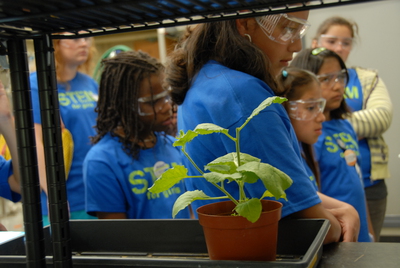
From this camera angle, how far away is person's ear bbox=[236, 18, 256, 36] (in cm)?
108

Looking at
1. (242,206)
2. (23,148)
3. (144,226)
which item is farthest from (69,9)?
(144,226)

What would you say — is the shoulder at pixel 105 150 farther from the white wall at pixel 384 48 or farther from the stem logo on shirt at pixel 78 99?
the white wall at pixel 384 48

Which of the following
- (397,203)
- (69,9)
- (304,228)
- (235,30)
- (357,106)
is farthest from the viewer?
(397,203)

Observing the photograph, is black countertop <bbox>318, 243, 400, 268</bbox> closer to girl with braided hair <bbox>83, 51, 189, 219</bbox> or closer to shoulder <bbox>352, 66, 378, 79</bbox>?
girl with braided hair <bbox>83, 51, 189, 219</bbox>

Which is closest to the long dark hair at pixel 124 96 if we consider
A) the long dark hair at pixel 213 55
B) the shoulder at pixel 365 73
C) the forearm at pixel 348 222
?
the long dark hair at pixel 213 55

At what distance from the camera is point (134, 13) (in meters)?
0.65

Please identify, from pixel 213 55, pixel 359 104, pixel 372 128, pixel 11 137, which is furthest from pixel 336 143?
pixel 11 137

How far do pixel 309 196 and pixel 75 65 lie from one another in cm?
185

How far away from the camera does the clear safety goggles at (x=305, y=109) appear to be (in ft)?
5.93

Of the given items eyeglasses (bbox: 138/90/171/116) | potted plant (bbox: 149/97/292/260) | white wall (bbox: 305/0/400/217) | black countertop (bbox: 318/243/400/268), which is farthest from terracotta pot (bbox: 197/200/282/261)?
white wall (bbox: 305/0/400/217)

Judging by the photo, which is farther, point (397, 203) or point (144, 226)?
point (397, 203)

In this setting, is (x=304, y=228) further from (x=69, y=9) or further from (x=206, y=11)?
(x=69, y=9)

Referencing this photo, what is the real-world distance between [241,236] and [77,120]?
5.78 ft

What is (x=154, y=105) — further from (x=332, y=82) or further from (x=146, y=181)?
(x=332, y=82)
